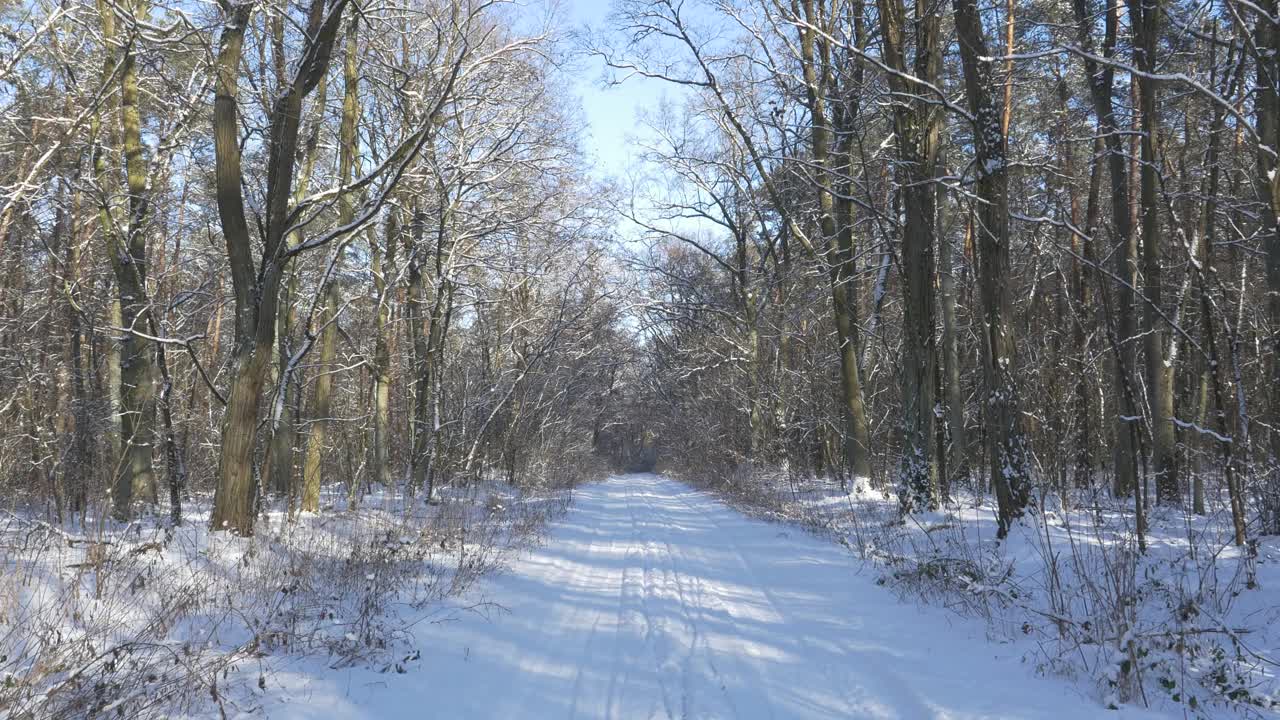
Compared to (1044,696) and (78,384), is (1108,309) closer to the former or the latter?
(1044,696)

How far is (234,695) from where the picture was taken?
388 centimetres

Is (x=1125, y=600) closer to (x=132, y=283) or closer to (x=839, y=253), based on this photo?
(x=839, y=253)

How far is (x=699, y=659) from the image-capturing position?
15.5 ft

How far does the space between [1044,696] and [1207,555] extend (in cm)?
322

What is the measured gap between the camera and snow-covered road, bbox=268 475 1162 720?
3908 millimetres

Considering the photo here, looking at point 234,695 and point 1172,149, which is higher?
point 1172,149

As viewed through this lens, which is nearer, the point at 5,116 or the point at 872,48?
the point at 5,116

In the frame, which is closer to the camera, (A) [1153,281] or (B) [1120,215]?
(A) [1153,281]

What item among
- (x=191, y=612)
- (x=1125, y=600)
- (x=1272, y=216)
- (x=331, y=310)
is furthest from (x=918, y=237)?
(x=331, y=310)

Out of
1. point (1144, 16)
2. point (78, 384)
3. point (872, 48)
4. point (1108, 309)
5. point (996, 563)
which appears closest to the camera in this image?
point (1108, 309)

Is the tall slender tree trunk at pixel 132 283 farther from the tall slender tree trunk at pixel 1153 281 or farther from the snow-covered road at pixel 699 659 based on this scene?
the tall slender tree trunk at pixel 1153 281

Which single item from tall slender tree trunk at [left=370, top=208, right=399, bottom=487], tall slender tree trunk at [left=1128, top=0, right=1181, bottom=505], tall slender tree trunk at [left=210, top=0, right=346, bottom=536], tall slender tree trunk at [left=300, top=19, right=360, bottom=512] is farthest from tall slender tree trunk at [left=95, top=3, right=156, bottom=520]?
tall slender tree trunk at [left=1128, top=0, right=1181, bottom=505]

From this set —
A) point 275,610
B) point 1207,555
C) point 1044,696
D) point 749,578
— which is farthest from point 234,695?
point 1207,555

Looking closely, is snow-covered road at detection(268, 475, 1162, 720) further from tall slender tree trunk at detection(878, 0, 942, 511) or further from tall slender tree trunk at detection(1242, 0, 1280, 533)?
tall slender tree trunk at detection(1242, 0, 1280, 533)
